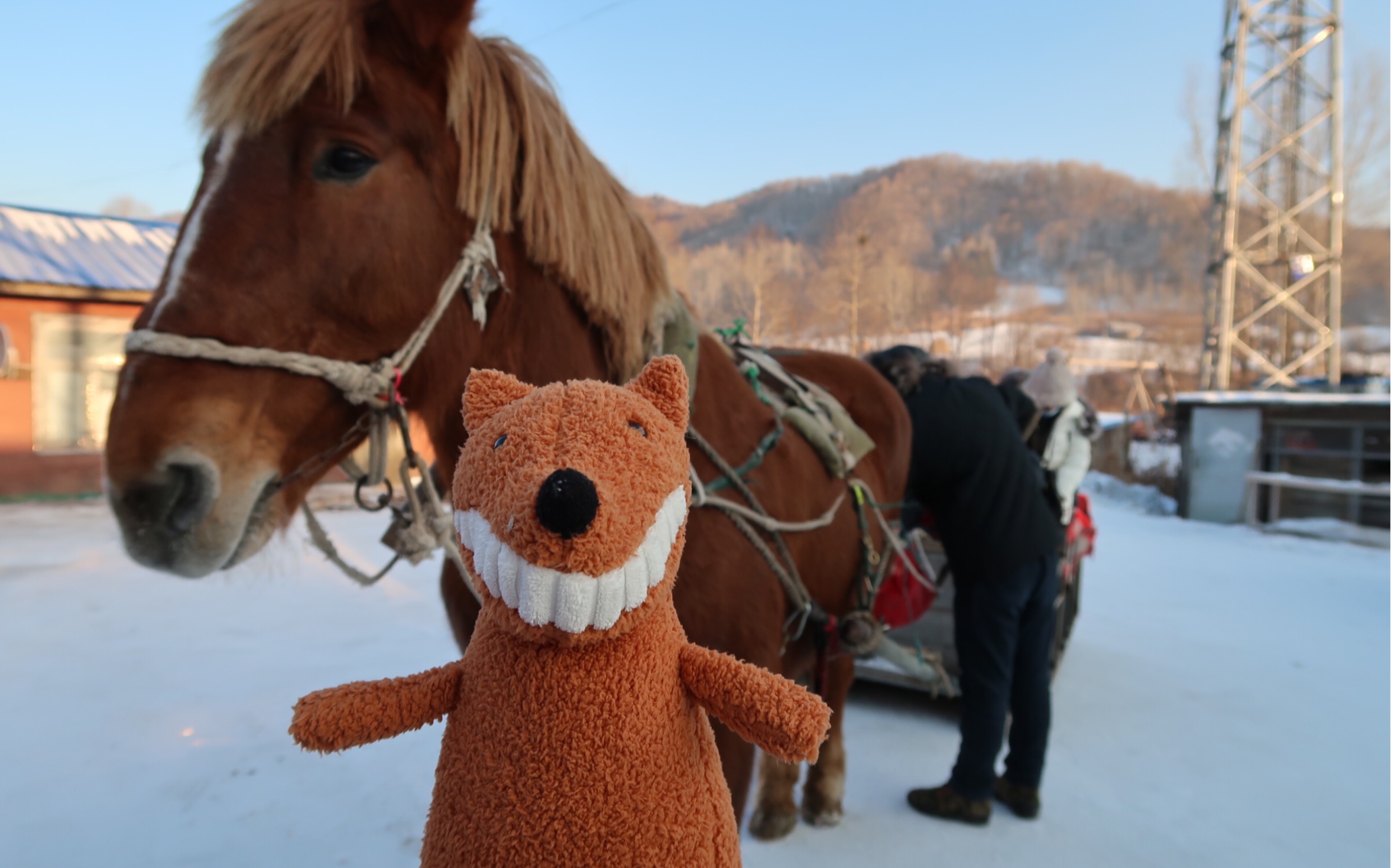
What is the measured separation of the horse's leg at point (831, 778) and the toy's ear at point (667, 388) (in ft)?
6.57

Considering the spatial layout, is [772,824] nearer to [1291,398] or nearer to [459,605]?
[459,605]

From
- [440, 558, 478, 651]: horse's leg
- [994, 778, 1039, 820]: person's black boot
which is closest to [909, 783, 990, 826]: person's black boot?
[994, 778, 1039, 820]: person's black boot

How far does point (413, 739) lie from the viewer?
9.35 ft

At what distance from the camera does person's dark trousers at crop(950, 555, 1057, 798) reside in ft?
8.44

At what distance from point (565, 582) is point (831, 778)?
2379mm

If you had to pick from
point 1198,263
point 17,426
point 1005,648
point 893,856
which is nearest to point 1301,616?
point 1005,648

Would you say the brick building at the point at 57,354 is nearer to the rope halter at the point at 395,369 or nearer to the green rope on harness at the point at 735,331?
the green rope on harness at the point at 735,331

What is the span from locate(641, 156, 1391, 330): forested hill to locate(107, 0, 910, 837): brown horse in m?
39.1

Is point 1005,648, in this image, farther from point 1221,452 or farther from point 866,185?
point 866,185

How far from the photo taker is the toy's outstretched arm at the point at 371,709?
0.63 meters

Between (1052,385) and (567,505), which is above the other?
(1052,385)

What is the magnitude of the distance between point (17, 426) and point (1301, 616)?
1302 cm

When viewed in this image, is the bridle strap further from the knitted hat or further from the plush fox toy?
the knitted hat

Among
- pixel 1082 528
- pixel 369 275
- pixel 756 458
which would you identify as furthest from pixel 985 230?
pixel 369 275
